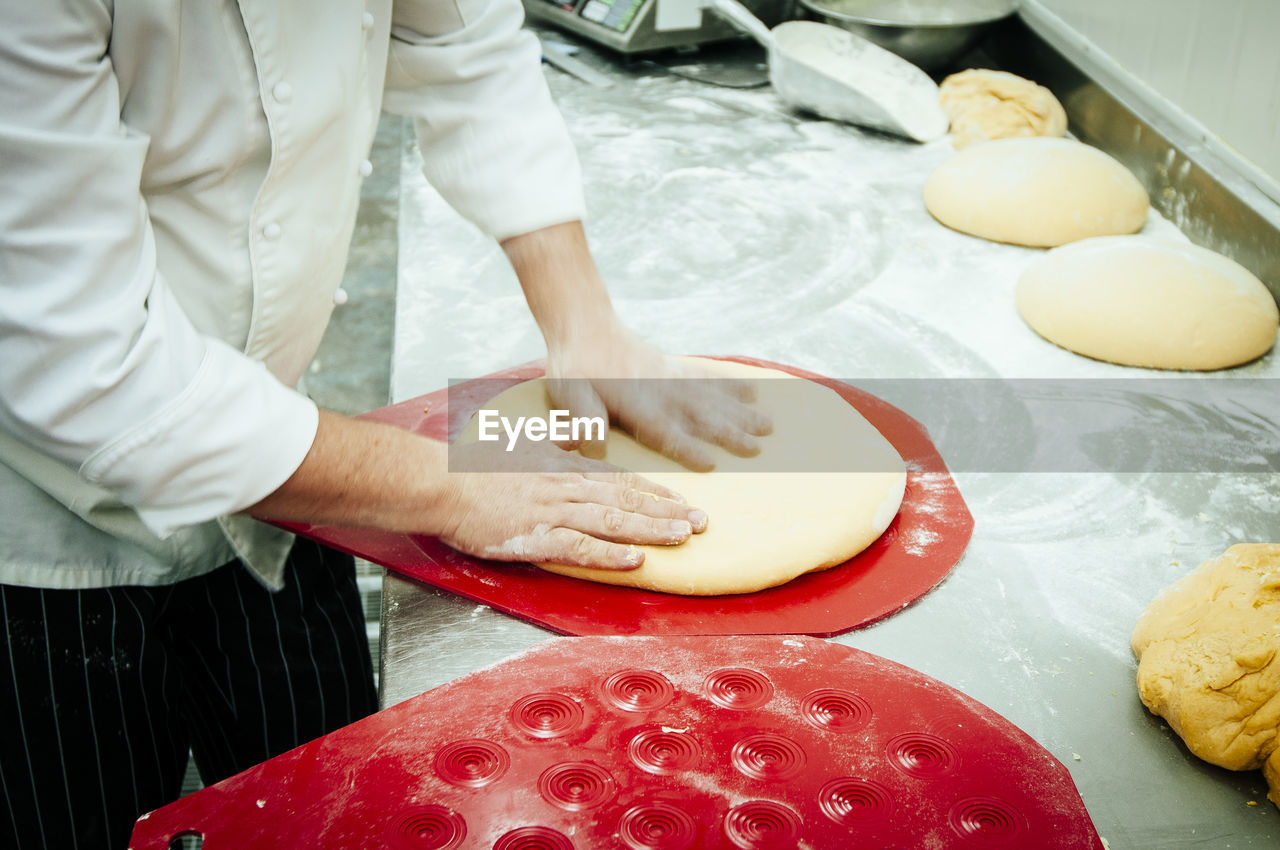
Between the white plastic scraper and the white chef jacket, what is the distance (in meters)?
1.19

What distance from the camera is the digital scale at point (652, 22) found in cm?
266

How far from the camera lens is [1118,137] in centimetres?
210

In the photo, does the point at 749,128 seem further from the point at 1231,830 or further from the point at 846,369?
the point at 1231,830

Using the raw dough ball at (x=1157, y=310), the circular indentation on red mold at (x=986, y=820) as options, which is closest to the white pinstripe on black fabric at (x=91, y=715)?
the circular indentation on red mold at (x=986, y=820)

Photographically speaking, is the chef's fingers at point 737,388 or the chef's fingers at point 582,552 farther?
the chef's fingers at point 737,388

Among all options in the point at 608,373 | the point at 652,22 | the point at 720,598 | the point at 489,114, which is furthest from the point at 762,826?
the point at 652,22

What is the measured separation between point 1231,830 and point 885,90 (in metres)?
1.86

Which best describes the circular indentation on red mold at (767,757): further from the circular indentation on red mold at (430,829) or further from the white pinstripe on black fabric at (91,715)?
A: the white pinstripe on black fabric at (91,715)

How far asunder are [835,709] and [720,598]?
8.9 inches

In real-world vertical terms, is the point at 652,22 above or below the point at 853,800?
above

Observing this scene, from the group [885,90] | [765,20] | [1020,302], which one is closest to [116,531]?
[1020,302]

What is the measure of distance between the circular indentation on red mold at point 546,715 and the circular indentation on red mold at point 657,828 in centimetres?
10

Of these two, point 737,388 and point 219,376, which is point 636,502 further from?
point 219,376

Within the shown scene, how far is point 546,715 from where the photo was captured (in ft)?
2.81
